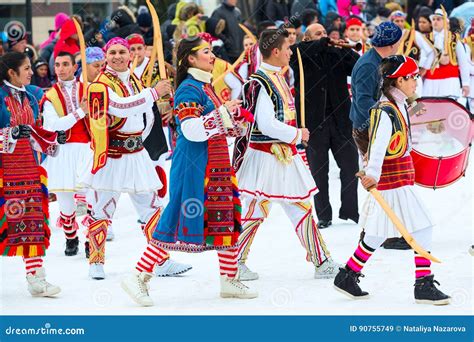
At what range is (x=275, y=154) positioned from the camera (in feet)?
24.9

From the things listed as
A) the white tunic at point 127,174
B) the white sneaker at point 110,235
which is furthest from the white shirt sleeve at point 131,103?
the white sneaker at point 110,235

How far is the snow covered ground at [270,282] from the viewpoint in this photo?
6820mm

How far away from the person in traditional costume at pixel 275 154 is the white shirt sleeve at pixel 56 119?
1.43 meters

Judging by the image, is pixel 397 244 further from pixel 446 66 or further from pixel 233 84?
pixel 446 66

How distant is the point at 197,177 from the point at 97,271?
1433 mm

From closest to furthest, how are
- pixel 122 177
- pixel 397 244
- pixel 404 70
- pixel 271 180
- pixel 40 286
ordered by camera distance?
pixel 404 70, pixel 40 286, pixel 271 180, pixel 122 177, pixel 397 244

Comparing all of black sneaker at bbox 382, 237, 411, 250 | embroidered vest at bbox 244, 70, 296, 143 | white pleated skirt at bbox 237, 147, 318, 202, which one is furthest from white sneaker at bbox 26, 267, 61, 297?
black sneaker at bbox 382, 237, 411, 250

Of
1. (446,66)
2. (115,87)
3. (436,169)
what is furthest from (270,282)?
(446,66)

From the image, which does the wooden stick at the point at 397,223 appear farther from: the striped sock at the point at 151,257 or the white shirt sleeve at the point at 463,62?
the white shirt sleeve at the point at 463,62

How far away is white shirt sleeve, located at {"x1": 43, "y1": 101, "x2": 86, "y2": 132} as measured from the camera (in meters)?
8.45

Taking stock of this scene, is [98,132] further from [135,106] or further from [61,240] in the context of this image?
[61,240]

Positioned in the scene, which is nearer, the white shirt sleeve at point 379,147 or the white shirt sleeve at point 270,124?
→ the white shirt sleeve at point 379,147

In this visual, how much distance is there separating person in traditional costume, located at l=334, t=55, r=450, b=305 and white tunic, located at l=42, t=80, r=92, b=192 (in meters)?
2.69
